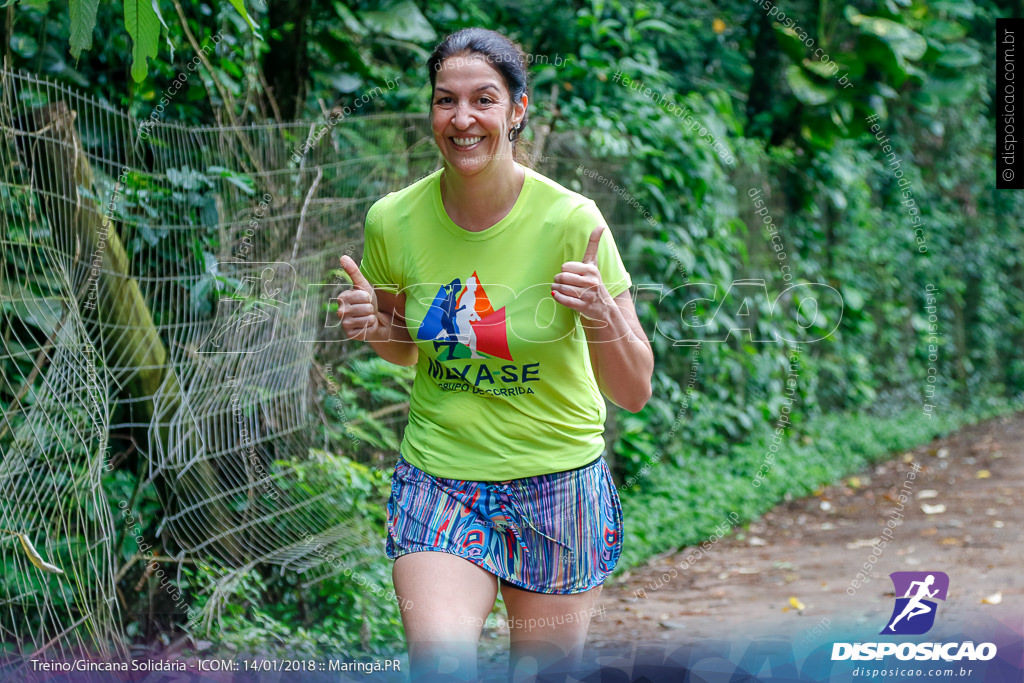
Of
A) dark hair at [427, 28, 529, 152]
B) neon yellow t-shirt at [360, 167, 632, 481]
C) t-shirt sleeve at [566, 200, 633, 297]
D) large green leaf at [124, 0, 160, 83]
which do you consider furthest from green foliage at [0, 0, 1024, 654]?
t-shirt sleeve at [566, 200, 633, 297]

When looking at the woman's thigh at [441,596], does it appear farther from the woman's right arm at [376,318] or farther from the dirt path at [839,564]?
the dirt path at [839,564]

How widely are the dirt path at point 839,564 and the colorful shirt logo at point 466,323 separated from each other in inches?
78.0

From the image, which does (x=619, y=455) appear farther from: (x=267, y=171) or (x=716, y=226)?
(x=267, y=171)

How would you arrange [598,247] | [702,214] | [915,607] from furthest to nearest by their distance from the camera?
[702,214], [915,607], [598,247]

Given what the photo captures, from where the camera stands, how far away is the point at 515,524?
6.59ft

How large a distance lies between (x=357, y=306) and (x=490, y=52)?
1.96 ft

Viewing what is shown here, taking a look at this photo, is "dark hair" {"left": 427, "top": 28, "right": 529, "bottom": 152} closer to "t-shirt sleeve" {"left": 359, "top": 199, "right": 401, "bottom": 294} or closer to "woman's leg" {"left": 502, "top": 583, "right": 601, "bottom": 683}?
A: "t-shirt sleeve" {"left": 359, "top": 199, "right": 401, "bottom": 294}

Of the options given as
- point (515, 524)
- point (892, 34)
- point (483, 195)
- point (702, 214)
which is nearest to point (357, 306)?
point (483, 195)

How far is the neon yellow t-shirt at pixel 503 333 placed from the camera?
6.43 feet

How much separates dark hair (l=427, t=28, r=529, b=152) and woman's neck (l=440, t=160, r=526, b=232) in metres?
0.18

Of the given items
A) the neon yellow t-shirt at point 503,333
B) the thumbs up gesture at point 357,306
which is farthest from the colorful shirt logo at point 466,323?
the thumbs up gesture at point 357,306

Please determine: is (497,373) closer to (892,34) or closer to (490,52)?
(490,52)

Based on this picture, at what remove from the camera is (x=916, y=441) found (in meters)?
7.11

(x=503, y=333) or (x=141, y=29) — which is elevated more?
(x=141, y=29)
